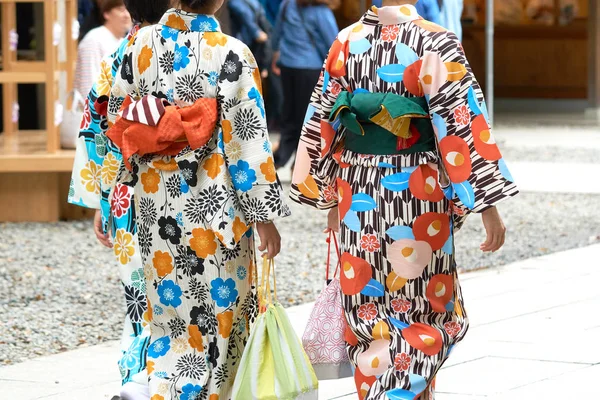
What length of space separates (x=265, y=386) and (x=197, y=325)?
13.3 inches

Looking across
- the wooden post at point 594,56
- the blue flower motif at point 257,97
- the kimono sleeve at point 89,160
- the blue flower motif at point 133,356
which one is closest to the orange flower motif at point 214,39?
the blue flower motif at point 257,97

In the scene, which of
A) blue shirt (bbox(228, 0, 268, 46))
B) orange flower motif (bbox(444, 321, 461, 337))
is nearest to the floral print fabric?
orange flower motif (bbox(444, 321, 461, 337))

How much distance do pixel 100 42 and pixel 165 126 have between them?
4.56 m

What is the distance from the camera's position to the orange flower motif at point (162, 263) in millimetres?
3445

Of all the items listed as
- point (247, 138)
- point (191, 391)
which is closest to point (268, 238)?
point (247, 138)

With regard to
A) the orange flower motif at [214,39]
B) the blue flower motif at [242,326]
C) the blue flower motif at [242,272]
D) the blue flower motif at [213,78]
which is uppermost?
the orange flower motif at [214,39]

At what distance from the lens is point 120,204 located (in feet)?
12.8

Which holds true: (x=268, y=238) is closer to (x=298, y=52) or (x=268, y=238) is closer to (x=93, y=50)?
(x=93, y=50)

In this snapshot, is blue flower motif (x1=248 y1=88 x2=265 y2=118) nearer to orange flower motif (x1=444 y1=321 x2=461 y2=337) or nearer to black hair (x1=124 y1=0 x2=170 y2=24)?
black hair (x1=124 y1=0 x2=170 y2=24)

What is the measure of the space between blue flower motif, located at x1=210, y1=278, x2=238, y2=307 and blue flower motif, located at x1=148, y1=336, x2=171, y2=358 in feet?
0.81

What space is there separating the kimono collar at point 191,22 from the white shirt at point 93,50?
168 inches

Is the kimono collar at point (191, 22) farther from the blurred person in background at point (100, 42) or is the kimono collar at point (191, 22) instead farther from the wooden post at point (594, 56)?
the wooden post at point (594, 56)

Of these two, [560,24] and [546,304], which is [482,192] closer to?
[546,304]

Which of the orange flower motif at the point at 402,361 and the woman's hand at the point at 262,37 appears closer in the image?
the orange flower motif at the point at 402,361
